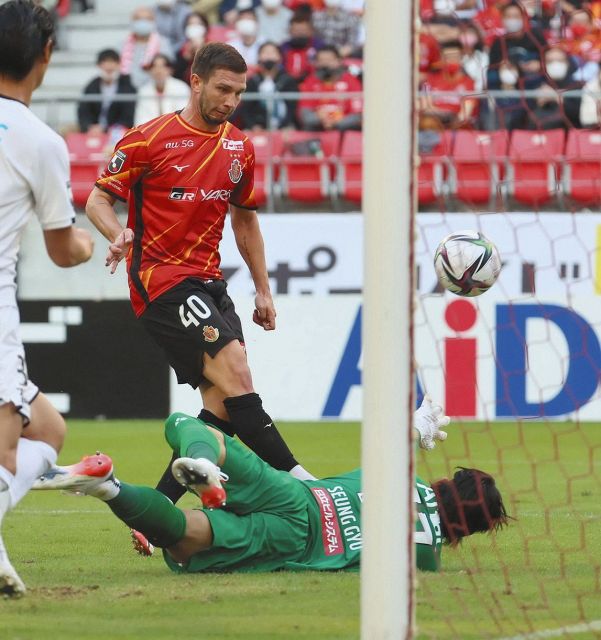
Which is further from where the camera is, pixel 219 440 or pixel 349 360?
pixel 349 360

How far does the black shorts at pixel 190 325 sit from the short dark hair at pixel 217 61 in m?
0.94

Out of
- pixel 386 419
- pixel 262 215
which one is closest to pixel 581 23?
pixel 262 215

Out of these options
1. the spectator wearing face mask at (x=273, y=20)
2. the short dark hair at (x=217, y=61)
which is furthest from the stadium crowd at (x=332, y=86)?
the short dark hair at (x=217, y=61)

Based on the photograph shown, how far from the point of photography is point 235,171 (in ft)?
21.4

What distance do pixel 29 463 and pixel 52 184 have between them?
0.92 meters

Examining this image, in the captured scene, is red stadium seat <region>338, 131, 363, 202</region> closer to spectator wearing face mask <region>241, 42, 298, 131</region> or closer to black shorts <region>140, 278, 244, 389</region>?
spectator wearing face mask <region>241, 42, 298, 131</region>

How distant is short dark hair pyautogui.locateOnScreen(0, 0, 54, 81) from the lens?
4.29 metres

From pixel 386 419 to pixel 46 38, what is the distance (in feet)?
5.31

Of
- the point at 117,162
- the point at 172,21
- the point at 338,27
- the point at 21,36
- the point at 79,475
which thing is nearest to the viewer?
the point at 21,36

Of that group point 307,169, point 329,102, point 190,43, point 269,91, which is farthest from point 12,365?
point 190,43

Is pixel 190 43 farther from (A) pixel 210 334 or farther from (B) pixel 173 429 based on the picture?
(B) pixel 173 429

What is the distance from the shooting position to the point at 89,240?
4.44m

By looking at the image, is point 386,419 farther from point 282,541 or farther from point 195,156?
point 195,156

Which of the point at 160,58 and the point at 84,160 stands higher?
the point at 160,58
